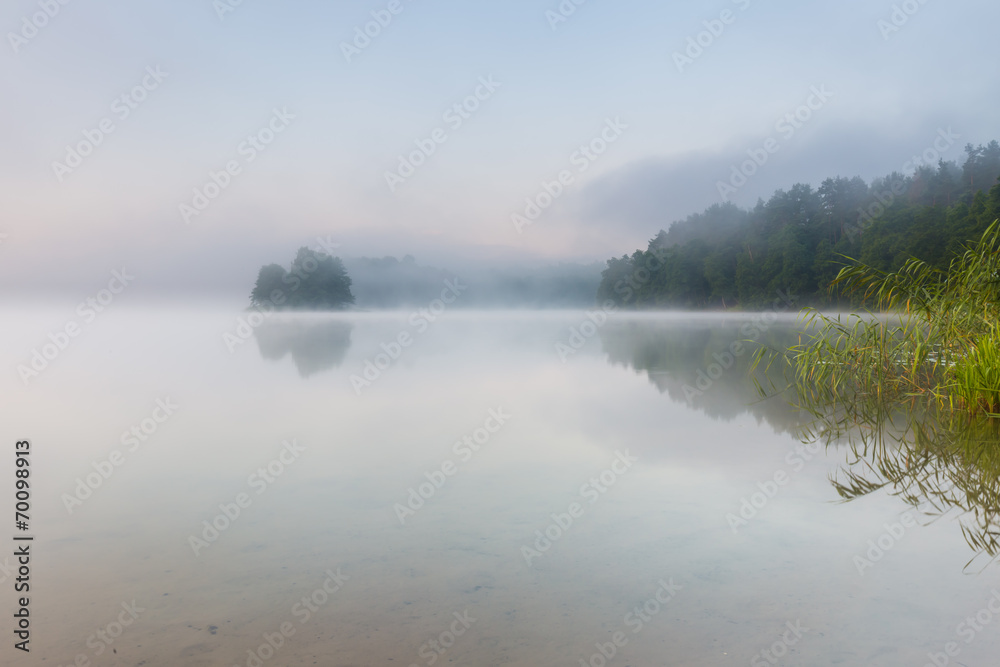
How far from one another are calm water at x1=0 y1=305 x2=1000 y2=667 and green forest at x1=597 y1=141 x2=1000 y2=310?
4167 cm

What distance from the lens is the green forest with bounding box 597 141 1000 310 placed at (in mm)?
43188

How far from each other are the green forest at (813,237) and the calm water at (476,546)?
41.7 meters

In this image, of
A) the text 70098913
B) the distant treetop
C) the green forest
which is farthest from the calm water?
the distant treetop

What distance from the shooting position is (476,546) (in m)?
3.03

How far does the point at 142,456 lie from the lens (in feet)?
16.5

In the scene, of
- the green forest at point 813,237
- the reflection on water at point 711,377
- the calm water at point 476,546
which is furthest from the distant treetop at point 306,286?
the calm water at point 476,546

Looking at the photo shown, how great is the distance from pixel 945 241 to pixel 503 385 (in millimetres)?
40656

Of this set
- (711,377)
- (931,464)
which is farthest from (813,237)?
(931,464)

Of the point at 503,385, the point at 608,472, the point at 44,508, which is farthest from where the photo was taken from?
the point at 503,385

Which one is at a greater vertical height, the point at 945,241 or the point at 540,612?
the point at 945,241

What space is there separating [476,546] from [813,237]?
6669 centimetres

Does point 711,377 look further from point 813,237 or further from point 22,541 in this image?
point 813,237

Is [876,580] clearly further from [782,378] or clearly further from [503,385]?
[782,378]

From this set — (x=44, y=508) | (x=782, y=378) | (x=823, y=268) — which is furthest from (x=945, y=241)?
(x=44, y=508)
